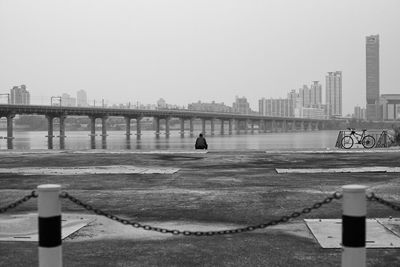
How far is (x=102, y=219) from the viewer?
8773 millimetres

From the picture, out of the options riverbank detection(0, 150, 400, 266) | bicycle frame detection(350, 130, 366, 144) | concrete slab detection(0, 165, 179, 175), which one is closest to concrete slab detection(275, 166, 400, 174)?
riverbank detection(0, 150, 400, 266)

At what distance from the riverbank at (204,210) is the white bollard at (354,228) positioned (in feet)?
5.43

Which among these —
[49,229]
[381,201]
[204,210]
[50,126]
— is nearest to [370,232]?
[381,201]

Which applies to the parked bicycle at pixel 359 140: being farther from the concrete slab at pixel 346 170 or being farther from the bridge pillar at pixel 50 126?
the bridge pillar at pixel 50 126

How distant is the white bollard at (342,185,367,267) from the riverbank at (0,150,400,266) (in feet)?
5.43

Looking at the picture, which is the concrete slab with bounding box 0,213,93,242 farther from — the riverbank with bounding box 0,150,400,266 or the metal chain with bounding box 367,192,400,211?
the metal chain with bounding box 367,192,400,211

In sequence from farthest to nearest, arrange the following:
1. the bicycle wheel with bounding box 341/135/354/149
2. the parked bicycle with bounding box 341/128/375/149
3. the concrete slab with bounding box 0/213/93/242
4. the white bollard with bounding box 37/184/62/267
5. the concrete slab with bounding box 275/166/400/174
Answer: the bicycle wheel with bounding box 341/135/354/149 → the parked bicycle with bounding box 341/128/375/149 → the concrete slab with bounding box 275/166/400/174 → the concrete slab with bounding box 0/213/93/242 → the white bollard with bounding box 37/184/62/267

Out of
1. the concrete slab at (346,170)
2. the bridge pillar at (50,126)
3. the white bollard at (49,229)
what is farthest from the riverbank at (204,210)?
the bridge pillar at (50,126)

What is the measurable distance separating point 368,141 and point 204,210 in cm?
2732

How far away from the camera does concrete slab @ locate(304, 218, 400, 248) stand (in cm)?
686

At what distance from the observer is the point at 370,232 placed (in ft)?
24.5

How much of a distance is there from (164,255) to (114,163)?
13741 millimetres

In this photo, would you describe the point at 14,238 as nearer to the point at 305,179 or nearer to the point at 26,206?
the point at 26,206

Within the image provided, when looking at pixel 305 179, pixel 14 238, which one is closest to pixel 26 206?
pixel 14 238
